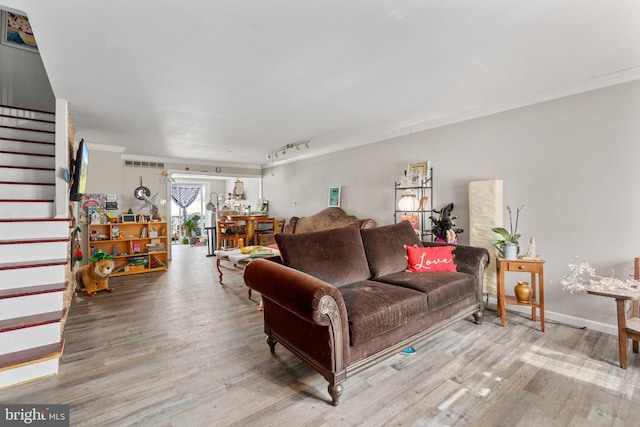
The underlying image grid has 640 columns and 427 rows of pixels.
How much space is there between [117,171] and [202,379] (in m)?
4.91

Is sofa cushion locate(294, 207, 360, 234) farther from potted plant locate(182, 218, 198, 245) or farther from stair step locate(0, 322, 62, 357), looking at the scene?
potted plant locate(182, 218, 198, 245)

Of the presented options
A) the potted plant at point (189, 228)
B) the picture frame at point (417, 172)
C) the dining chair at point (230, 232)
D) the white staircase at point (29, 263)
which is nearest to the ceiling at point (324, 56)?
the picture frame at point (417, 172)

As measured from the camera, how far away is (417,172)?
4023mm

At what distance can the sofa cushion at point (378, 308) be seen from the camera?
1815 millimetres

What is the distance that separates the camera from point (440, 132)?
3.83 metres

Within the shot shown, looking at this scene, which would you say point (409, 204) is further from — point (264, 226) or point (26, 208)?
point (264, 226)

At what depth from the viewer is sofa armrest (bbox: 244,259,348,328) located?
1614mm

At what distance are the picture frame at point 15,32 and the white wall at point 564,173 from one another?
6294mm

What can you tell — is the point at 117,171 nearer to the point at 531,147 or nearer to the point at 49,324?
the point at 49,324

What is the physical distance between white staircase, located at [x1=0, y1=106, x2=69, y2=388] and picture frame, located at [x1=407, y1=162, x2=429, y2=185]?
410 cm

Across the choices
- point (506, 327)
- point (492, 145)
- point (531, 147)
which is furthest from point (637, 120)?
point (506, 327)

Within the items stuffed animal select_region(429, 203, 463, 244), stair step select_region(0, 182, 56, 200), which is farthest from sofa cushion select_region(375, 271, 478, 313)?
stair step select_region(0, 182, 56, 200)

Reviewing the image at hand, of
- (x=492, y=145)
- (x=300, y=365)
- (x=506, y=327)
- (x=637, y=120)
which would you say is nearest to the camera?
(x=300, y=365)

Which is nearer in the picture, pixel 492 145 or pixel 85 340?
pixel 85 340
